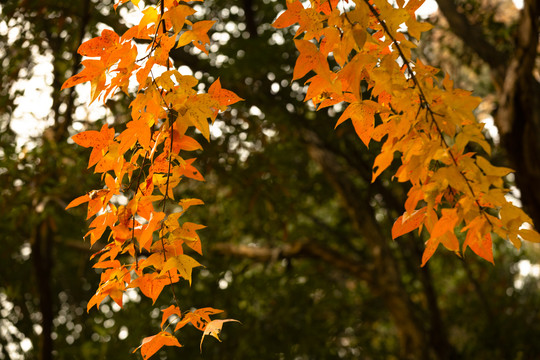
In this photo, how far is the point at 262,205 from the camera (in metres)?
3.40

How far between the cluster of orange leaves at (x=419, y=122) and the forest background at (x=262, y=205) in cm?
177

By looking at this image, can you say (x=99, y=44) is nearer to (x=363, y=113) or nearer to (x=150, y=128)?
(x=150, y=128)

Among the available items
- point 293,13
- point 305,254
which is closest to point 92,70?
point 293,13

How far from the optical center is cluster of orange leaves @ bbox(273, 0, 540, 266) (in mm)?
772

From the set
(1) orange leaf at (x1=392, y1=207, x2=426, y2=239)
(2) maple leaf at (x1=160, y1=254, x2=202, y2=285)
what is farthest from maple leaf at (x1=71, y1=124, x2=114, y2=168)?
(1) orange leaf at (x1=392, y1=207, x2=426, y2=239)

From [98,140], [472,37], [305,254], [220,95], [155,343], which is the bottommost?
[305,254]

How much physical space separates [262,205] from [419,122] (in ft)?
8.55

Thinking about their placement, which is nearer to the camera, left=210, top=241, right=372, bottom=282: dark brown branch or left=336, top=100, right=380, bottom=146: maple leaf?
left=336, top=100, right=380, bottom=146: maple leaf

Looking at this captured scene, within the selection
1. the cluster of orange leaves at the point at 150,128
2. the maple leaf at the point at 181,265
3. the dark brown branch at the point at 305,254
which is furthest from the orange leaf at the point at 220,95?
the dark brown branch at the point at 305,254

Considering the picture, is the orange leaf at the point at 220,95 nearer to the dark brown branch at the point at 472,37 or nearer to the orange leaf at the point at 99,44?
the orange leaf at the point at 99,44

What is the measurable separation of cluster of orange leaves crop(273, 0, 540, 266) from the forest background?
5.82ft

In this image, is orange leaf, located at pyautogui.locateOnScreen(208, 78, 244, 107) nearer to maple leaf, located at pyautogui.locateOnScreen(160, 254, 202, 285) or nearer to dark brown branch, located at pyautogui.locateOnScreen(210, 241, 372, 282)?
maple leaf, located at pyautogui.locateOnScreen(160, 254, 202, 285)

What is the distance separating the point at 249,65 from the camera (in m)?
3.08

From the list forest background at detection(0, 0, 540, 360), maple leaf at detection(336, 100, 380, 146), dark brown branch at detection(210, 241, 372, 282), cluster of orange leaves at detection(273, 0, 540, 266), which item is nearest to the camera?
cluster of orange leaves at detection(273, 0, 540, 266)
